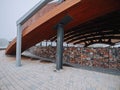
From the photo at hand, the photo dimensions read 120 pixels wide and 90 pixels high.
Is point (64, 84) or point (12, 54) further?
point (12, 54)

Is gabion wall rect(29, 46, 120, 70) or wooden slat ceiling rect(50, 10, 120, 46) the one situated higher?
wooden slat ceiling rect(50, 10, 120, 46)

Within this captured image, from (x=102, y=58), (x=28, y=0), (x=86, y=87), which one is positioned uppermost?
(x=28, y=0)

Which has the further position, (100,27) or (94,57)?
(100,27)

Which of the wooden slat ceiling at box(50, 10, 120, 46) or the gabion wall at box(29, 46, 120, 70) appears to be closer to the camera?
the gabion wall at box(29, 46, 120, 70)

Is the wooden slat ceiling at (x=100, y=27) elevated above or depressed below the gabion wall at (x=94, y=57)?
above

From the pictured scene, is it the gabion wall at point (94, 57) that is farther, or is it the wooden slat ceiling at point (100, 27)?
the wooden slat ceiling at point (100, 27)

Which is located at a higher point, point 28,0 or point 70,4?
point 28,0

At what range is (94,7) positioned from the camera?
665 cm

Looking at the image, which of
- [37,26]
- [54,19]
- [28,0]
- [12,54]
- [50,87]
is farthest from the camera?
[28,0]

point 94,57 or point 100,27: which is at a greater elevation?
point 100,27

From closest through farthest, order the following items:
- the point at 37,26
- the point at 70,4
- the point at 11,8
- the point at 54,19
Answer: the point at 70,4, the point at 54,19, the point at 37,26, the point at 11,8

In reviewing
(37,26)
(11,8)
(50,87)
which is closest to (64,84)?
(50,87)

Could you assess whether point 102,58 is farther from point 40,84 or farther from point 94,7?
point 40,84

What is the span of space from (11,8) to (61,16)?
36225 millimetres
